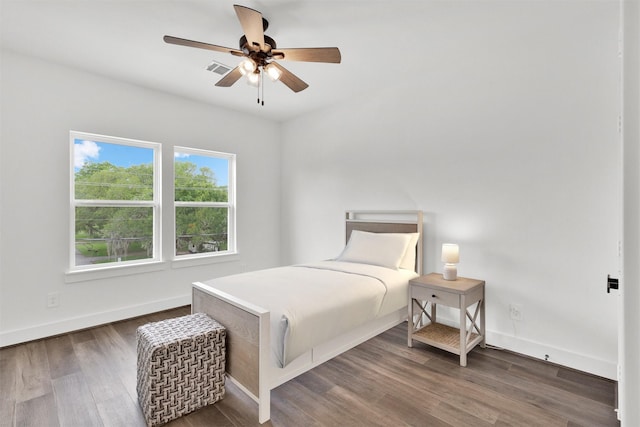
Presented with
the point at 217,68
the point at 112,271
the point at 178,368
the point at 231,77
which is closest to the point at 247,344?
the point at 178,368

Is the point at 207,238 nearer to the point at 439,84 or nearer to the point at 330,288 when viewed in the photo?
the point at 330,288

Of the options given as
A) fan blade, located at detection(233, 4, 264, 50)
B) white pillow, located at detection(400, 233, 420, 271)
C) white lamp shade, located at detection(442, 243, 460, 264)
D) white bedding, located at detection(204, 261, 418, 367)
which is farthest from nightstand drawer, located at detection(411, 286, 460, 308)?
fan blade, located at detection(233, 4, 264, 50)

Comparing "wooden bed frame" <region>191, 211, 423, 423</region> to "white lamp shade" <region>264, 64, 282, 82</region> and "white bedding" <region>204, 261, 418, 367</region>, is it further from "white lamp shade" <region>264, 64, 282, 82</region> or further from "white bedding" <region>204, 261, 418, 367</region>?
"white lamp shade" <region>264, 64, 282, 82</region>

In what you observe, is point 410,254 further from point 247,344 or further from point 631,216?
point 631,216

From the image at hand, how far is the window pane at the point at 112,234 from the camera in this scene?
10.6 feet

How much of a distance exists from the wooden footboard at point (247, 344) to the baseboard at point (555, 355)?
2091 mm

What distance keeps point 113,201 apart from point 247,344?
261 cm

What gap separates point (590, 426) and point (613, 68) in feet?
7.79

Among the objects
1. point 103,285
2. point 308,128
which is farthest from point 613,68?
point 103,285

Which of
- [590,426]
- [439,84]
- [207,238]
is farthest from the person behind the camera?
[207,238]

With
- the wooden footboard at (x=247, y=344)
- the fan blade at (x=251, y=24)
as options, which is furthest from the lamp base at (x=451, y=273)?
the fan blade at (x=251, y=24)

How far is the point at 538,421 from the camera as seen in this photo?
1.75 metres

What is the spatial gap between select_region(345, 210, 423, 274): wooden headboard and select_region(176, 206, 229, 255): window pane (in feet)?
5.98

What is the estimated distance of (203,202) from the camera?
4.16m
